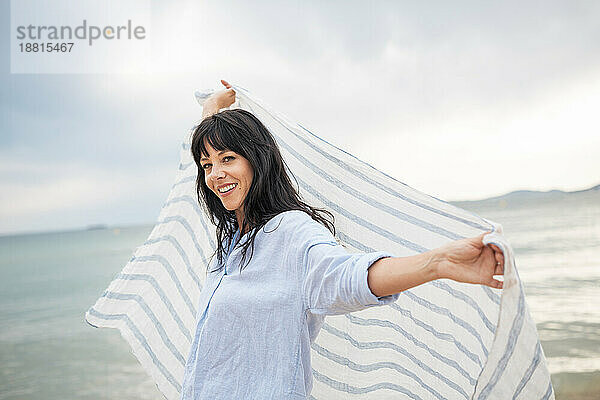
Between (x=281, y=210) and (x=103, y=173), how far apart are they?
67.3 feet

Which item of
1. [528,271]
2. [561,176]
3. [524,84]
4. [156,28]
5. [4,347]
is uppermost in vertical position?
[156,28]

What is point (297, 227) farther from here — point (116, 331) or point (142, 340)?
point (116, 331)

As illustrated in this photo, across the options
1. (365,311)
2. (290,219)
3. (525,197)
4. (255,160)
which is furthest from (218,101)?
(525,197)

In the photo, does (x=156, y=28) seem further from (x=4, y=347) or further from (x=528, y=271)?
(x=528, y=271)

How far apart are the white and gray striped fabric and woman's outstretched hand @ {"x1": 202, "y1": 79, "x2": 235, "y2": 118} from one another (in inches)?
1.2

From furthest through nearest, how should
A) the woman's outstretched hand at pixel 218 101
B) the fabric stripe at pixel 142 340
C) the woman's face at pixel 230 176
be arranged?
the fabric stripe at pixel 142 340, the woman's outstretched hand at pixel 218 101, the woman's face at pixel 230 176

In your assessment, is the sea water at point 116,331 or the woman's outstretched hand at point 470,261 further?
the sea water at point 116,331

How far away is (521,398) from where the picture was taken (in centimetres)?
110

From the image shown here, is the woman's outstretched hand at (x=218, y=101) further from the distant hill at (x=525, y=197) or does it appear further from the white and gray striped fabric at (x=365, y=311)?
the distant hill at (x=525, y=197)

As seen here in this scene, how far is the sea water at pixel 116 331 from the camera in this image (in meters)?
5.67

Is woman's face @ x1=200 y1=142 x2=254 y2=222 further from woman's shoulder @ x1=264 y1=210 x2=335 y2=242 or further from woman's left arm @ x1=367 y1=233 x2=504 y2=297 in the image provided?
woman's left arm @ x1=367 y1=233 x2=504 y2=297

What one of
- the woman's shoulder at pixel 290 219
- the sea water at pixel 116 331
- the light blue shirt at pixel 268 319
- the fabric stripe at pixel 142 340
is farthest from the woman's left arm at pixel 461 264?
the sea water at pixel 116 331

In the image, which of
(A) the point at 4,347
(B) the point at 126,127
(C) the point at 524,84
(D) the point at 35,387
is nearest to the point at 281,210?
(D) the point at 35,387

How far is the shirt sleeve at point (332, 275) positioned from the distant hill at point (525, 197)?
552 inches
